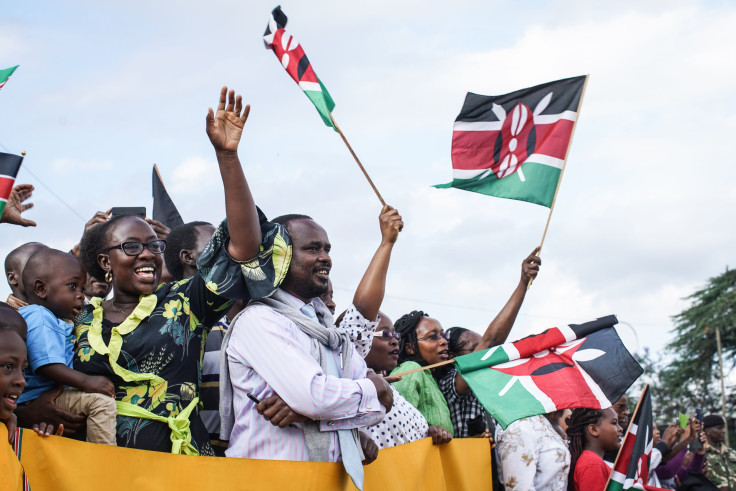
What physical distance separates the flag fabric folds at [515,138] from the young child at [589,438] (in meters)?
1.74

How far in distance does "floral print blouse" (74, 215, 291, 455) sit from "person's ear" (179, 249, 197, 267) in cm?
133

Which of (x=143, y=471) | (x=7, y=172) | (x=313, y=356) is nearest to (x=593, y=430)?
(x=313, y=356)

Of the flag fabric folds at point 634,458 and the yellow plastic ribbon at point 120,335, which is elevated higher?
the yellow plastic ribbon at point 120,335

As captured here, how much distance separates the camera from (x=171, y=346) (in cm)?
368

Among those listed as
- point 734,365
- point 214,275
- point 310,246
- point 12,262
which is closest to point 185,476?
point 214,275

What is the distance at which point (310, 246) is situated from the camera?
4137mm

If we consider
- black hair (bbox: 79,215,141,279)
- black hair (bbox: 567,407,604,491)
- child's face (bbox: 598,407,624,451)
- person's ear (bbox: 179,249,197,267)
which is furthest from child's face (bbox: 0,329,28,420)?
child's face (bbox: 598,407,624,451)

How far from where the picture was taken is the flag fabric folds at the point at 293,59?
501cm

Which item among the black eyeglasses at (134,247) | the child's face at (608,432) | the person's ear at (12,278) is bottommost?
the child's face at (608,432)

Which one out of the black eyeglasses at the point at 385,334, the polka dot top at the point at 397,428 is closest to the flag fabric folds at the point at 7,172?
the polka dot top at the point at 397,428

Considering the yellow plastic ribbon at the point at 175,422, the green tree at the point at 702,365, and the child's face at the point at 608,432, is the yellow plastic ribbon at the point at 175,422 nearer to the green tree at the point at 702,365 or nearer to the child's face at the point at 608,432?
the child's face at the point at 608,432

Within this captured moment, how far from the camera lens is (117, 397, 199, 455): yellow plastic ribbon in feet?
11.8

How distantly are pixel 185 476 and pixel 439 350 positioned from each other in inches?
124

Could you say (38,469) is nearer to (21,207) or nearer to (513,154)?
(21,207)
